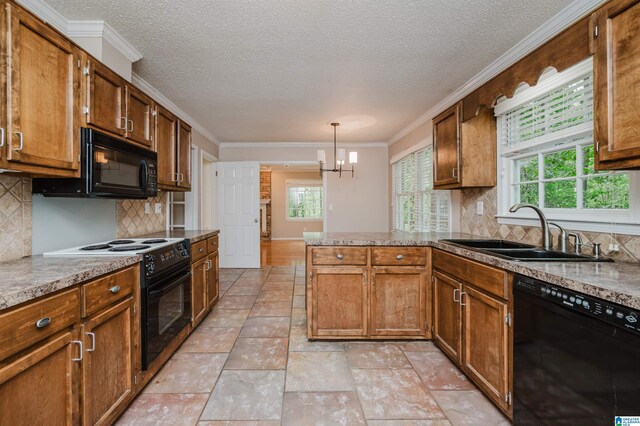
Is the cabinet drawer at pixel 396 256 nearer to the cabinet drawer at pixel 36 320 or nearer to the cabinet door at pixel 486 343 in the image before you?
the cabinet door at pixel 486 343

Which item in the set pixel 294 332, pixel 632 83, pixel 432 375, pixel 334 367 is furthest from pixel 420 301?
pixel 632 83

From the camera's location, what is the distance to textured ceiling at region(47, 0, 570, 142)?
6.33 ft

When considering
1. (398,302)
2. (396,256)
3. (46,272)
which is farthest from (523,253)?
(46,272)

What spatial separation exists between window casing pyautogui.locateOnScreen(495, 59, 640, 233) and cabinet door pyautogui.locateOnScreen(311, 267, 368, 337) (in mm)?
1406

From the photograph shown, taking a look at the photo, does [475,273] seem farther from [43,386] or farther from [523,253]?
[43,386]

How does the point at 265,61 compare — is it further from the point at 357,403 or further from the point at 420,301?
the point at 357,403

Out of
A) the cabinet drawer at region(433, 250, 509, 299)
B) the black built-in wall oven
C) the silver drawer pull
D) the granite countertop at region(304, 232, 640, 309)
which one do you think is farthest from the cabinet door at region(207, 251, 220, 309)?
the granite countertop at region(304, 232, 640, 309)

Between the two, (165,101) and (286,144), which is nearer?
(165,101)

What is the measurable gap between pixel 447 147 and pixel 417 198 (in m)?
1.81

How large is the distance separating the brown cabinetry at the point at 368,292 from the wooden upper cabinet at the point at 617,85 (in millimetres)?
1417

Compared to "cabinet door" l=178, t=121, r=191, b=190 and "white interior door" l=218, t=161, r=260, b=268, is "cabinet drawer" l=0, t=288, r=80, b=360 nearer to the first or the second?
"cabinet door" l=178, t=121, r=191, b=190

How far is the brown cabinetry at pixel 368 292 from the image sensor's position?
2566mm

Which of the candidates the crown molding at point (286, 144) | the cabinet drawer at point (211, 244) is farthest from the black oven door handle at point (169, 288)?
the crown molding at point (286, 144)

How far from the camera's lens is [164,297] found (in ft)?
7.00
